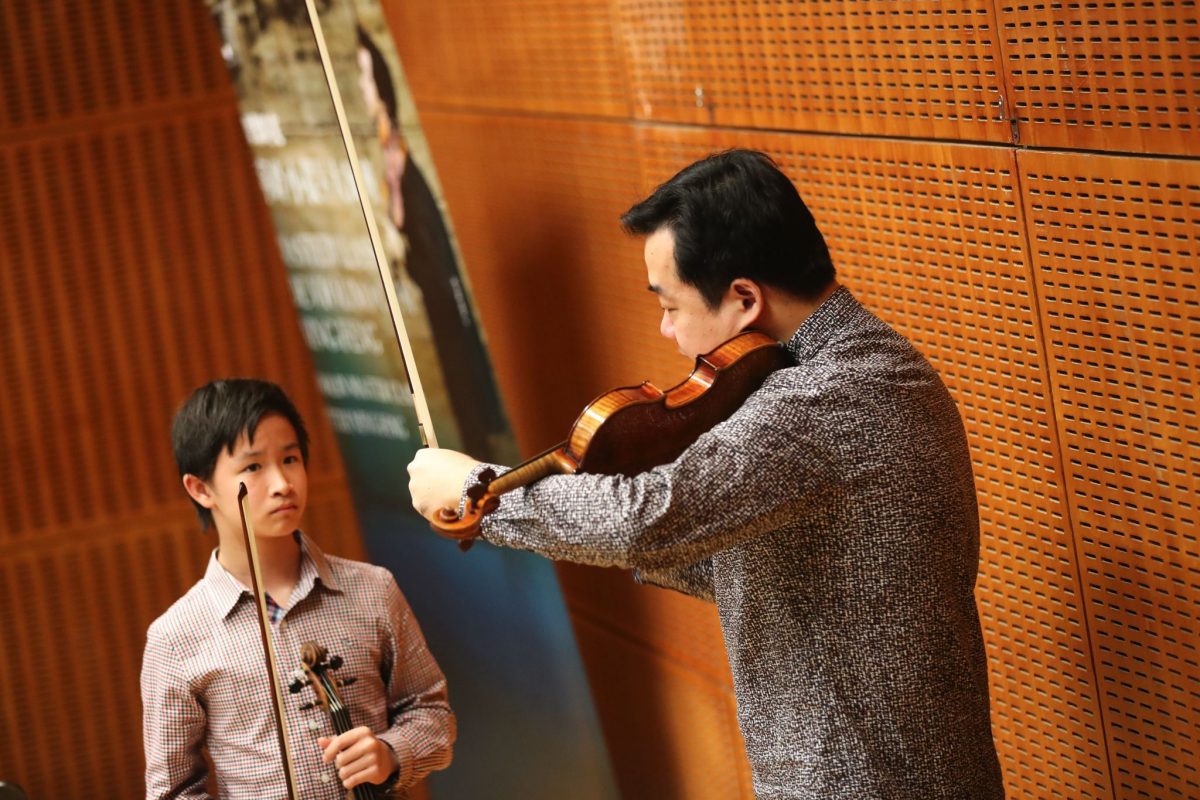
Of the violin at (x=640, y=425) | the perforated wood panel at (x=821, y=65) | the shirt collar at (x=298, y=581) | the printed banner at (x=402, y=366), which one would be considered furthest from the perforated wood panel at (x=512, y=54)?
the violin at (x=640, y=425)

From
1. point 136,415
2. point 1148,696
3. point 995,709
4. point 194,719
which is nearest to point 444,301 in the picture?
point 136,415

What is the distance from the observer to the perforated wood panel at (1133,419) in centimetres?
205

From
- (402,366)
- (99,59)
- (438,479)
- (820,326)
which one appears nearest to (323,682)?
(438,479)

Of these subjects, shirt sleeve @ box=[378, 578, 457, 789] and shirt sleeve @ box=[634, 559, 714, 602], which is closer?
shirt sleeve @ box=[634, 559, 714, 602]

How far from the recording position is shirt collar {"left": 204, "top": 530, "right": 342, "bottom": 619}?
249 centimetres

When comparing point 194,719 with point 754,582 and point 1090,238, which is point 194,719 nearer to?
point 754,582

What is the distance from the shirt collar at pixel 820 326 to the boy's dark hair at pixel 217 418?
116cm

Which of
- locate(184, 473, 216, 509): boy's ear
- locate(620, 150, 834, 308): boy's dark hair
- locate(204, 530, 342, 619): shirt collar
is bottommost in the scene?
locate(204, 530, 342, 619): shirt collar

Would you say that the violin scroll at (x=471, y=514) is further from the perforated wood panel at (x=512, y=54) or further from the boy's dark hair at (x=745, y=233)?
the perforated wood panel at (x=512, y=54)

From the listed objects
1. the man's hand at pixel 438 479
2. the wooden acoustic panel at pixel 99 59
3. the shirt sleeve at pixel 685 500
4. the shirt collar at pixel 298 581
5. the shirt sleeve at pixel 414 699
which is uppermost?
the wooden acoustic panel at pixel 99 59

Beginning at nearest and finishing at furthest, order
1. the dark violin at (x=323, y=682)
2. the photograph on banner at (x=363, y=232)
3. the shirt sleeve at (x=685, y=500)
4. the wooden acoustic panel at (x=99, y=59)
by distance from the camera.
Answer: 1. the shirt sleeve at (x=685, y=500)
2. the dark violin at (x=323, y=682)
3. the photograph on banner at (x=363, y=232)
4. the wooden acoustic panel at (x=99, y=59)

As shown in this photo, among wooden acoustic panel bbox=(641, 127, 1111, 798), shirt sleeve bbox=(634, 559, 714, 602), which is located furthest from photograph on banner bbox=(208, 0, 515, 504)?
shirt sleeve bbox=(634, 559, 714, 602)

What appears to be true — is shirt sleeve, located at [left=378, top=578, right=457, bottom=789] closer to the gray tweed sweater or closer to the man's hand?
the gray tweed sweater

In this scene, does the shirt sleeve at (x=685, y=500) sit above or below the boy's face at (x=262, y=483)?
above
